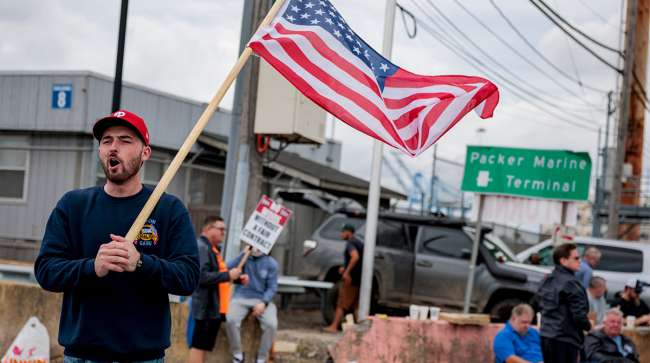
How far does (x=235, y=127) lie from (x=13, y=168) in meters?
10.2

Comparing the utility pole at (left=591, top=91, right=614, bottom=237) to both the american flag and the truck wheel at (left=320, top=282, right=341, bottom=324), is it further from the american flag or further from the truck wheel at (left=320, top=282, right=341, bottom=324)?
the american flag

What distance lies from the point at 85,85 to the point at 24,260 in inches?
155

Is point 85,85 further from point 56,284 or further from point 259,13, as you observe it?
point 56,284

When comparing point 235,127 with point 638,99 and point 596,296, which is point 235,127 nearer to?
point 596,296

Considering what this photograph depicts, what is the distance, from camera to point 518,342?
31.4 feet

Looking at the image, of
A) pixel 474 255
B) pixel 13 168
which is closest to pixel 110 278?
pixel 474 255

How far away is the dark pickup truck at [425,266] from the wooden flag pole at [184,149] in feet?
37.6

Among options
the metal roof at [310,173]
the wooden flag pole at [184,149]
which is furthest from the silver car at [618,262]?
the wooden flag pole at [184,149]

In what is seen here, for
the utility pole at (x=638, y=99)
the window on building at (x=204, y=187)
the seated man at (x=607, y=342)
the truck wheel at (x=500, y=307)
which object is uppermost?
the utility pole at (x=638, y=99)

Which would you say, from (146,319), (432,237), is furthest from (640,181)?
(146,319)

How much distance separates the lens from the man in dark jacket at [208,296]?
9430 millimetres

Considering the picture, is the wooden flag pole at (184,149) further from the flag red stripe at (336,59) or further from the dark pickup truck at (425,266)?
the dark pickup truck at (425,266)

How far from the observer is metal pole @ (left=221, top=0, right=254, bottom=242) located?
10.6m

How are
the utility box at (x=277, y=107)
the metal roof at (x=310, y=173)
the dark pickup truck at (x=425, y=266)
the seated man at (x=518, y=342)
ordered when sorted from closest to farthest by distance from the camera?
the seated man at (x=518, y=342), the utility box at (x=277, y=107), the dark pickup truck at (x=425, y=266), the metal roof at (x=310, y=173)
